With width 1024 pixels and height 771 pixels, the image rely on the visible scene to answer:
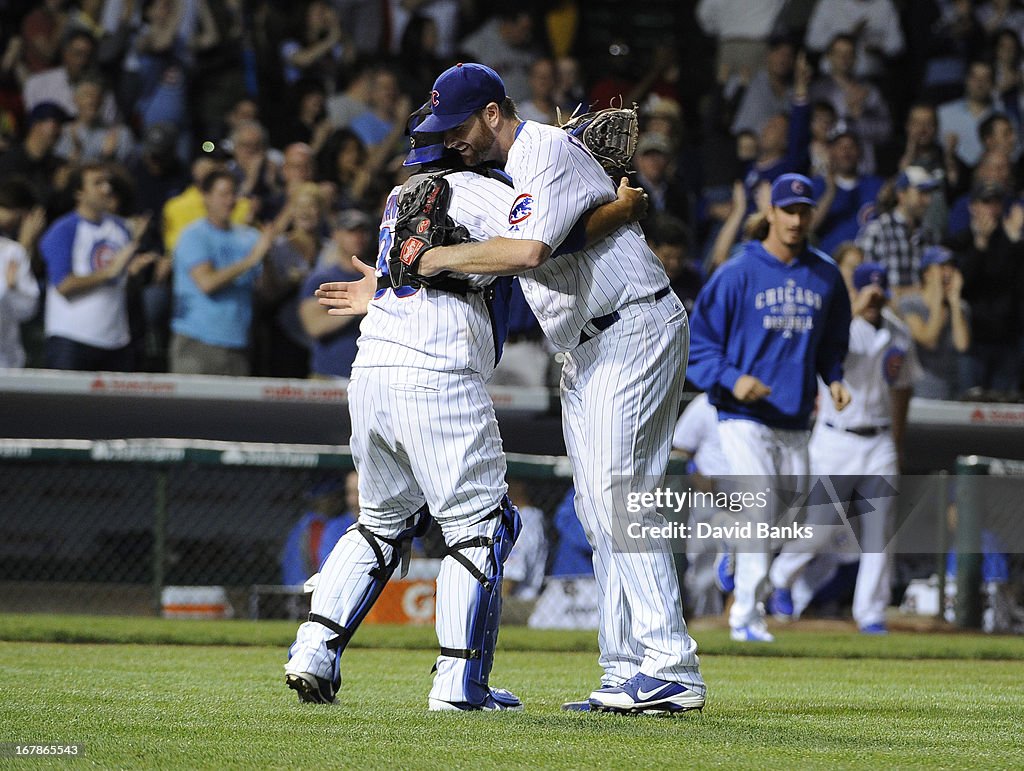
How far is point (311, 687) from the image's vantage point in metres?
4.63

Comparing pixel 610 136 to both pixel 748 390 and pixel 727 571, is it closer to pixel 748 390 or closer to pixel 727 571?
pixel 748 390

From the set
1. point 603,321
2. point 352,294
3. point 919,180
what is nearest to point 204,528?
point 352,294

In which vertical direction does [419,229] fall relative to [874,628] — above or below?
above

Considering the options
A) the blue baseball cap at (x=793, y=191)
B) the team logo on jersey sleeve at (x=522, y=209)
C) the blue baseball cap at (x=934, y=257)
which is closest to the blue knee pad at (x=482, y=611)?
the team logo on jersey sleeve at (x=522, y=209)

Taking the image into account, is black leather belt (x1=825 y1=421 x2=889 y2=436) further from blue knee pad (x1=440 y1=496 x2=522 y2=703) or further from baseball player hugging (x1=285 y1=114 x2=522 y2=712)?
blue knee pad (x1=440 y1=496 x2=522 y2=703)

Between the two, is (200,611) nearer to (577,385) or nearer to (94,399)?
(94,399)

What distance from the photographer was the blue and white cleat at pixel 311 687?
461 centimetres

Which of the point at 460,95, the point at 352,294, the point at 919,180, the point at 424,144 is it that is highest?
the point at 919,180

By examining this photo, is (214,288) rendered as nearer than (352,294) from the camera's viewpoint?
No

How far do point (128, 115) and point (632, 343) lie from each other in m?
9.08

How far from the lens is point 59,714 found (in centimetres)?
435

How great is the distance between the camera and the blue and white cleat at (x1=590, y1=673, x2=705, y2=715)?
4570mm

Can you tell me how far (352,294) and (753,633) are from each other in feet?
12.4

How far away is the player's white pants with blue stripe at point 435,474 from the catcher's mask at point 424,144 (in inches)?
27.0
